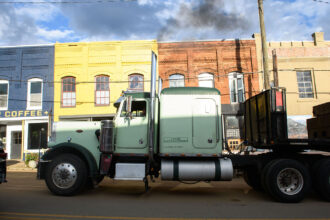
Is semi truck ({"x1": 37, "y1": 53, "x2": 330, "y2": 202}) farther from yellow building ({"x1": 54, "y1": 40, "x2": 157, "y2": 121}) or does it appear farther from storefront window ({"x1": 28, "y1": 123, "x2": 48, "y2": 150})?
storefront window ({"x1": 28, "y1": 123, "x2": 48, "y2": 150})

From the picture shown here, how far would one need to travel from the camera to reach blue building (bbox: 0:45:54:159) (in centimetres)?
1708

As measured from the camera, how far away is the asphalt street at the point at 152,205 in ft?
16.8

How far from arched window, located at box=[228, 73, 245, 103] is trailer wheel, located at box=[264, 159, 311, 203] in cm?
1093

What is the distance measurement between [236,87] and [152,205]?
12.7 meters

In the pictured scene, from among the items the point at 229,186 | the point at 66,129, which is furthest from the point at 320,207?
the point at 66,129

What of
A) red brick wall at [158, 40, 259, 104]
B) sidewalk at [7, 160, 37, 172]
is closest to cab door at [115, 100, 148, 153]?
sidewalk at [7, 160, 37, 172]

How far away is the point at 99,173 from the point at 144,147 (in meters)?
1.36

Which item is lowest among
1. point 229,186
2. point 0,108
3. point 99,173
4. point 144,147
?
point 229,186

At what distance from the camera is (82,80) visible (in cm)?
1723

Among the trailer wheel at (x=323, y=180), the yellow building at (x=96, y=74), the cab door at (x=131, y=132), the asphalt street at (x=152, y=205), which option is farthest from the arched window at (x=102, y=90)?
the trailer wheel at (x=323, y=180)

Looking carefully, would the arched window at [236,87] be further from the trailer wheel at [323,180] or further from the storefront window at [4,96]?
the storefront window at [4,96]

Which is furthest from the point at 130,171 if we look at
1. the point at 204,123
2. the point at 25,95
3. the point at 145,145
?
the point at 25,95

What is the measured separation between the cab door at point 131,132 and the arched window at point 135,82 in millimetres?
9989

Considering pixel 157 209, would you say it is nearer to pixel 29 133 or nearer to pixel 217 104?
pixel 217 104
